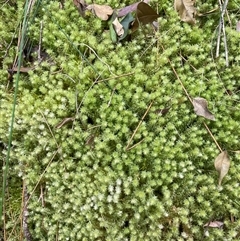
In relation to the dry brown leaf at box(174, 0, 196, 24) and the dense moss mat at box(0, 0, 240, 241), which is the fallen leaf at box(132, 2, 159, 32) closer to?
the dense moss mat at box(0, 0, 240, 241)

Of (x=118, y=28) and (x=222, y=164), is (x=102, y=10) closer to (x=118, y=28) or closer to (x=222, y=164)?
(x=118, y=28)

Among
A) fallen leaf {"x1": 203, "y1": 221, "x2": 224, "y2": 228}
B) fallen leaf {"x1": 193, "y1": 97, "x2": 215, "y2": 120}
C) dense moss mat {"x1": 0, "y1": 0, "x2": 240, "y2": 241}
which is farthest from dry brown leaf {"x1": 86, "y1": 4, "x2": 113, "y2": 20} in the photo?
fallen leaf {"x1": 203, "y1": 221, "x2": 224, "y2": 228}

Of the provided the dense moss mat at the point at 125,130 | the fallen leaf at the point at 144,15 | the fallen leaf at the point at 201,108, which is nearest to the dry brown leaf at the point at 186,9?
the dense moss mat at the point at 125,130

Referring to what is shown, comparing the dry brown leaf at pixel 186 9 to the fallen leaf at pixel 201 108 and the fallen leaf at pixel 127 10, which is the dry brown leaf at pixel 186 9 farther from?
the fallen leaf at pixel 201 108

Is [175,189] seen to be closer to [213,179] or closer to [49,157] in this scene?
[213,179]

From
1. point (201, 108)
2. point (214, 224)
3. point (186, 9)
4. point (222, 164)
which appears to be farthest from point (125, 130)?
point (186, 9)

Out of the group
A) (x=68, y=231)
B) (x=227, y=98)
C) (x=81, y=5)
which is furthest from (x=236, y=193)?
(x=81, y=5)
